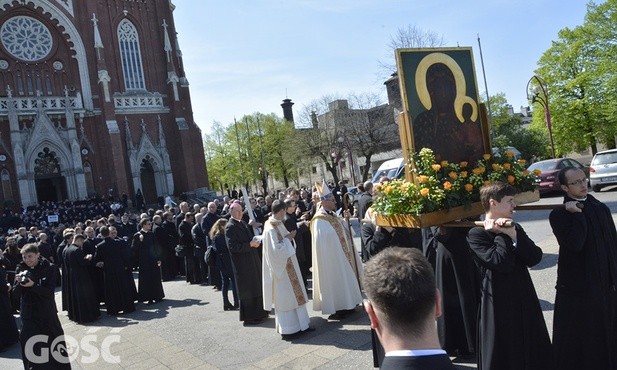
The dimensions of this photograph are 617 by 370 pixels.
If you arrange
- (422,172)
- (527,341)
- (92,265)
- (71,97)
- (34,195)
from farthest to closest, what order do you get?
(71,97), (34,195), (92,265), (422,172), (527,341)

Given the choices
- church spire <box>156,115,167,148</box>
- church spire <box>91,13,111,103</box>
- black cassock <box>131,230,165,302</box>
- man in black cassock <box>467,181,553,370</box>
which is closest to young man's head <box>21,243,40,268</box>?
black cassock <box>131,230,165,302</box>

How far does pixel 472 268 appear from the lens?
5.31m

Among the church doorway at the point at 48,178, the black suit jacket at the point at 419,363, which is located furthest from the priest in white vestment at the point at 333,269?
the church doorway at the point at 48,178

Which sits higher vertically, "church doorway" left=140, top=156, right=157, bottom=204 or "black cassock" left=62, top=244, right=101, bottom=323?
"church doorway" left=140, top=156, right=157, bottom=204

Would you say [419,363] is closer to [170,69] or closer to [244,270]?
[244,270]

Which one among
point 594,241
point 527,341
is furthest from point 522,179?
point 527,341

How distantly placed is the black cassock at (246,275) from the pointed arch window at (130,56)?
32.5 meters

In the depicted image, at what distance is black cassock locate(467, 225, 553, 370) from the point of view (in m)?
3.76

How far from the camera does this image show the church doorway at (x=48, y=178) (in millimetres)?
32594

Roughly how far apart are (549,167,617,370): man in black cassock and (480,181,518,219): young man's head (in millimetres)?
576

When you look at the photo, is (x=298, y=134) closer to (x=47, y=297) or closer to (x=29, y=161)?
(x=29, y=161)

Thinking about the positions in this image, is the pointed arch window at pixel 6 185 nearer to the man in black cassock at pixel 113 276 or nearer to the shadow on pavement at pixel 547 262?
the man in black cassock at pixel 113 276

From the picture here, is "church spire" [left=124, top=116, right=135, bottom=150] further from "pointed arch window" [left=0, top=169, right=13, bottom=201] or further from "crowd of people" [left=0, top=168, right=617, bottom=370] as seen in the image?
"crowd of people" [left=0, top=168, right=617, bottom=370]

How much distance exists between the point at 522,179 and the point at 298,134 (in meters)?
43.3
